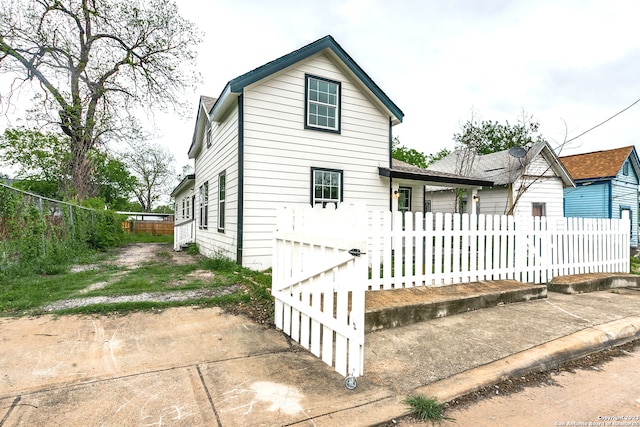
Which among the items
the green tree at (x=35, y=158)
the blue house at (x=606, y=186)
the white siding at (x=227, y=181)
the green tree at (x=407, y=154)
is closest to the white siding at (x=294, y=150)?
the white siding at (x=227, y=181)

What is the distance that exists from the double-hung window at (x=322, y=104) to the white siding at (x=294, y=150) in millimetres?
146

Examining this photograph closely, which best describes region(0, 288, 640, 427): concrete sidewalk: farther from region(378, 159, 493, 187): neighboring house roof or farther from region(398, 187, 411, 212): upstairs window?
region(398, 187, 411, 212): upstairs window

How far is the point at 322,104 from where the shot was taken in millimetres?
8320

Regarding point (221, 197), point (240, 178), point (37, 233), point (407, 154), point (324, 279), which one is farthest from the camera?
point (407, 154)

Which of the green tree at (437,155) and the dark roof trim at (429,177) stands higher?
the green tree at (437,155)

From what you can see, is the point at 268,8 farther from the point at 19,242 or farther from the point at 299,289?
the point at 299,289

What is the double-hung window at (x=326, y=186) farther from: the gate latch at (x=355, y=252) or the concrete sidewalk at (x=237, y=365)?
the gate latch at (x=355, y=252)

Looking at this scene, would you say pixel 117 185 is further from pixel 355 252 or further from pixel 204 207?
pixel 355 252

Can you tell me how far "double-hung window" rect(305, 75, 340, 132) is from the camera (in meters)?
8.09

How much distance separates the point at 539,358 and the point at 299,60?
7.60 m

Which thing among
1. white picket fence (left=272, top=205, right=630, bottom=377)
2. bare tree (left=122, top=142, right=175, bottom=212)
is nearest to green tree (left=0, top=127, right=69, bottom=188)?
bare tree (left=122, top=142, right=175, bottom=212)

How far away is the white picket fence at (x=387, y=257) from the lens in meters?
2.39

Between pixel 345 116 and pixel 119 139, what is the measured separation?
46.1 ft

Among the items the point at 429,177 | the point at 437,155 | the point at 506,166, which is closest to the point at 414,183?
the point at 429,177
